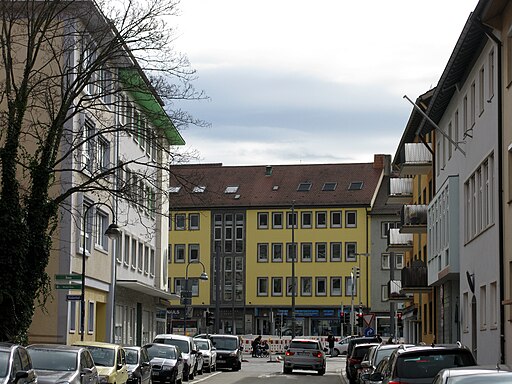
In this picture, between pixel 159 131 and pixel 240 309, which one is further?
pixel 240 309

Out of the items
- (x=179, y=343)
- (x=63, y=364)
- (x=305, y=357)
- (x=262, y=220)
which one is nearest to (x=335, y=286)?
(x=262, y=220)

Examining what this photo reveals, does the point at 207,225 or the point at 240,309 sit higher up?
the point at 207,225

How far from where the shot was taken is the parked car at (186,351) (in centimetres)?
4170

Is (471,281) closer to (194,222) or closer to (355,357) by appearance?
(355,357)

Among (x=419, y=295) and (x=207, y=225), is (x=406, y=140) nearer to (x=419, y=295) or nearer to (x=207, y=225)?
(x=419, y=295)

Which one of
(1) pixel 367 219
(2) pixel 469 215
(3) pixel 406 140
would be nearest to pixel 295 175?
(1) pixel 367 219

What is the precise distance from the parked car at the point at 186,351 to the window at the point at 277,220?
59978 mm

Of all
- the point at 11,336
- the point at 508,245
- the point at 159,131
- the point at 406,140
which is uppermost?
the point at 406,140

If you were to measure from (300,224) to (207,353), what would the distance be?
54.1 m

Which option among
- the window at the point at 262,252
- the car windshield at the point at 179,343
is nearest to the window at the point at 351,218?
the window at the point at 262,252

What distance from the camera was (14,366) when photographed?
17.4m

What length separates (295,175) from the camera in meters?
110

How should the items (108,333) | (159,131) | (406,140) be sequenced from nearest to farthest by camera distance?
(159,131) → (108,333) → (406,140)

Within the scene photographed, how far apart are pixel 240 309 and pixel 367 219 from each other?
14692 millimetres
